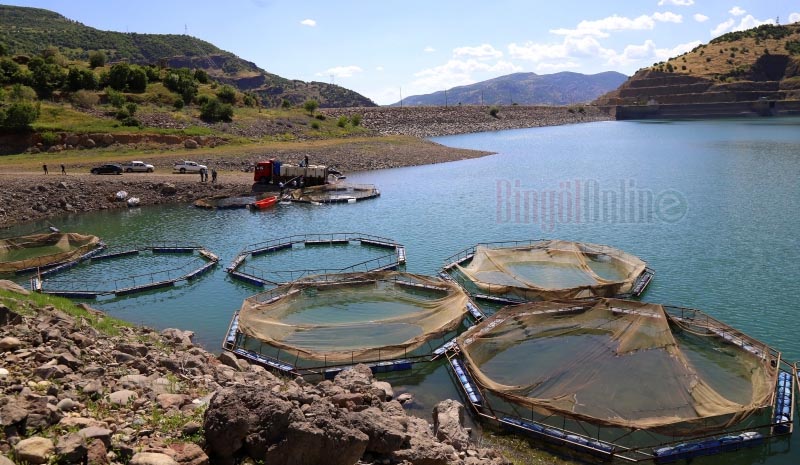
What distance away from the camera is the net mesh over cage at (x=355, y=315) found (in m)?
24.7

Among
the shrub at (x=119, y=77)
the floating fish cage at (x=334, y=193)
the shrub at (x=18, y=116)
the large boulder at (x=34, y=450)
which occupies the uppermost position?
the shrub at (x=119, y=77)

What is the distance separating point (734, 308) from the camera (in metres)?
29.2

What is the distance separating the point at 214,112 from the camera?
302ft

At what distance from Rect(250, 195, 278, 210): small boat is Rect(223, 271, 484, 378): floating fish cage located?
26.7 m

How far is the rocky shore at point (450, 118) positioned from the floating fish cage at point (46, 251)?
287 feet

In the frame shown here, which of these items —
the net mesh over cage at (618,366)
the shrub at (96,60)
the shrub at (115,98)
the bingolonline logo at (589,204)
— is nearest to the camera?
the net mesh over cage at (618,366)

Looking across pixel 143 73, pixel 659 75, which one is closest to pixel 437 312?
pixel 143 73

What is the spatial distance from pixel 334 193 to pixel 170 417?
1984 inches

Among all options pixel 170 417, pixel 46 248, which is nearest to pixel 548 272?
pixel 170 417

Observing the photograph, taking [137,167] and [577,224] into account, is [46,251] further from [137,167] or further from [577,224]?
[577,224]

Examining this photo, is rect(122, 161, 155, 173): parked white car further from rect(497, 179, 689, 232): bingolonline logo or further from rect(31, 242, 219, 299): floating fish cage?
rect(497, 179, 689, 232): bingolonline logo

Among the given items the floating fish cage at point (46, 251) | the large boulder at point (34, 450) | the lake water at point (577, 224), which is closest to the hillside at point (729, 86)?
the lake water at point (577, 224)

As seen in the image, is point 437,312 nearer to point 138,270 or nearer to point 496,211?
point 138,270

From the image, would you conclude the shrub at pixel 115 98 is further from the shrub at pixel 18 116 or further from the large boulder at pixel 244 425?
the large boulder at pixel 244 425
